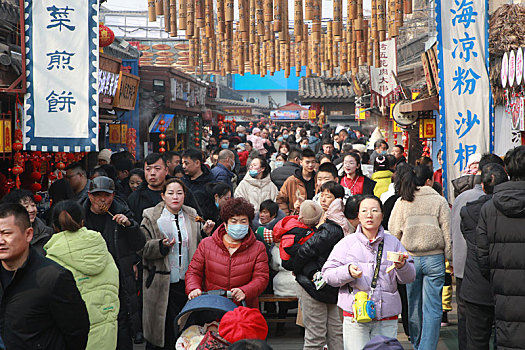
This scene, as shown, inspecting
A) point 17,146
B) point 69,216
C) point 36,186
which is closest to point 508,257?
point 69,216

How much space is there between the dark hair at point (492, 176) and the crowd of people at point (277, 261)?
1cm

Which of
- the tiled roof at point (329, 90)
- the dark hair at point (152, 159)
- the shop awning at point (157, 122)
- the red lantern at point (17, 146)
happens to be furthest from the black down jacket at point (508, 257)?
the tiled roof at point (329, 90)

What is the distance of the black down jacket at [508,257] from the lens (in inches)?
192

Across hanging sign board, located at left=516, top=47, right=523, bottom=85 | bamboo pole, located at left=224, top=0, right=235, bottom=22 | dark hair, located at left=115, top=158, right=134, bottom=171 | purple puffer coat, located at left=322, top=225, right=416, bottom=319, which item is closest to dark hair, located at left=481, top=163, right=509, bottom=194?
purple puffer coat, located at left=322, top=225, right=416, bottom=319

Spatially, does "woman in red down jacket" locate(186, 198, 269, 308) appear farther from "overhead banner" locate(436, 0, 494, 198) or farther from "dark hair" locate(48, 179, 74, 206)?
"overhead banner" locate(436, 0, 494, 198)

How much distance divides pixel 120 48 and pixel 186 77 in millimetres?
4329

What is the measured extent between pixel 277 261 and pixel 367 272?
2382 mm

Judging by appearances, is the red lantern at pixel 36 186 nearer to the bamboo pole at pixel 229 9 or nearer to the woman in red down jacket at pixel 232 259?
the bamboo pole at pixel 229 9

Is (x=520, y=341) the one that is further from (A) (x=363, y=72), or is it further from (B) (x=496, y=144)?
(A) (x=363, y=72)

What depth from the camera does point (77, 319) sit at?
157 inches

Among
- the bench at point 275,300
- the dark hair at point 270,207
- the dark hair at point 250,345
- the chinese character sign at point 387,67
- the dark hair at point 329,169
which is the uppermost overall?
the chinese character sign at point 387,67

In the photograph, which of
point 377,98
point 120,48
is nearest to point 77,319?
point 120,48

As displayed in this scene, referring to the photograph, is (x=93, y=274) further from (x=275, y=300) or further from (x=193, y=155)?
(x=193, y=155)

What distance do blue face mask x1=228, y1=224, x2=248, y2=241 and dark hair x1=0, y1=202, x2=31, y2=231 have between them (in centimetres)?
226
